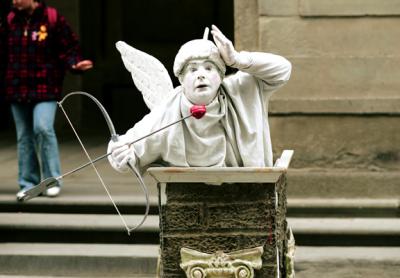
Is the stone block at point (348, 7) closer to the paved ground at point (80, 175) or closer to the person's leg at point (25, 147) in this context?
the paved ground at point (80, 175)

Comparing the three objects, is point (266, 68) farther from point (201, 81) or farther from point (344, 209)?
point (344, 209)

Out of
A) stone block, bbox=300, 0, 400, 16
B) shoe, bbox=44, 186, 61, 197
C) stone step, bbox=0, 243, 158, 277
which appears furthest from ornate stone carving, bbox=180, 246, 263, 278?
stone block, bbox=300, 0, 400, 16

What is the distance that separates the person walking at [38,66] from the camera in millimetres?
8742

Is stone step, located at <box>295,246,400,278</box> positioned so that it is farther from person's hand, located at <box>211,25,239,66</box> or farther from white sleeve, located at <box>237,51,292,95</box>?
person's hand, located at <box>211,25,239,66</box>

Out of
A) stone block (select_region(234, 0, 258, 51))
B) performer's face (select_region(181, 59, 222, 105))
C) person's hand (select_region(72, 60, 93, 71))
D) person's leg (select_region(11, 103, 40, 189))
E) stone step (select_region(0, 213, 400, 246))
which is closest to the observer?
performer's face (select_region(181, 59, 222, 105))

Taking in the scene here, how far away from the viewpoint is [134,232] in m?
8.20

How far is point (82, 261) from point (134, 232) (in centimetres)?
51

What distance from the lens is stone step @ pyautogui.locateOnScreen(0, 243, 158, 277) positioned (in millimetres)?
7816

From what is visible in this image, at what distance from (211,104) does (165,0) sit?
8568 mm

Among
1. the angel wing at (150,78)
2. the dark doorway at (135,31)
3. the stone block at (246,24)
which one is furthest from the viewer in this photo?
the dark doorway at (135,31)

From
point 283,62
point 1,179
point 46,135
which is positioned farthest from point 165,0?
point 283,62

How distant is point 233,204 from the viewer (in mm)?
5398

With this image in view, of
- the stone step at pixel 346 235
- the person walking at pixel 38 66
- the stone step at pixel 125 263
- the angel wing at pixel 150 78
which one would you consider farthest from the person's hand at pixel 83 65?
the angel wing at pixel 150 78

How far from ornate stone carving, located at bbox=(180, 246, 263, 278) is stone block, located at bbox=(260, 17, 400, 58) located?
12.5ft
